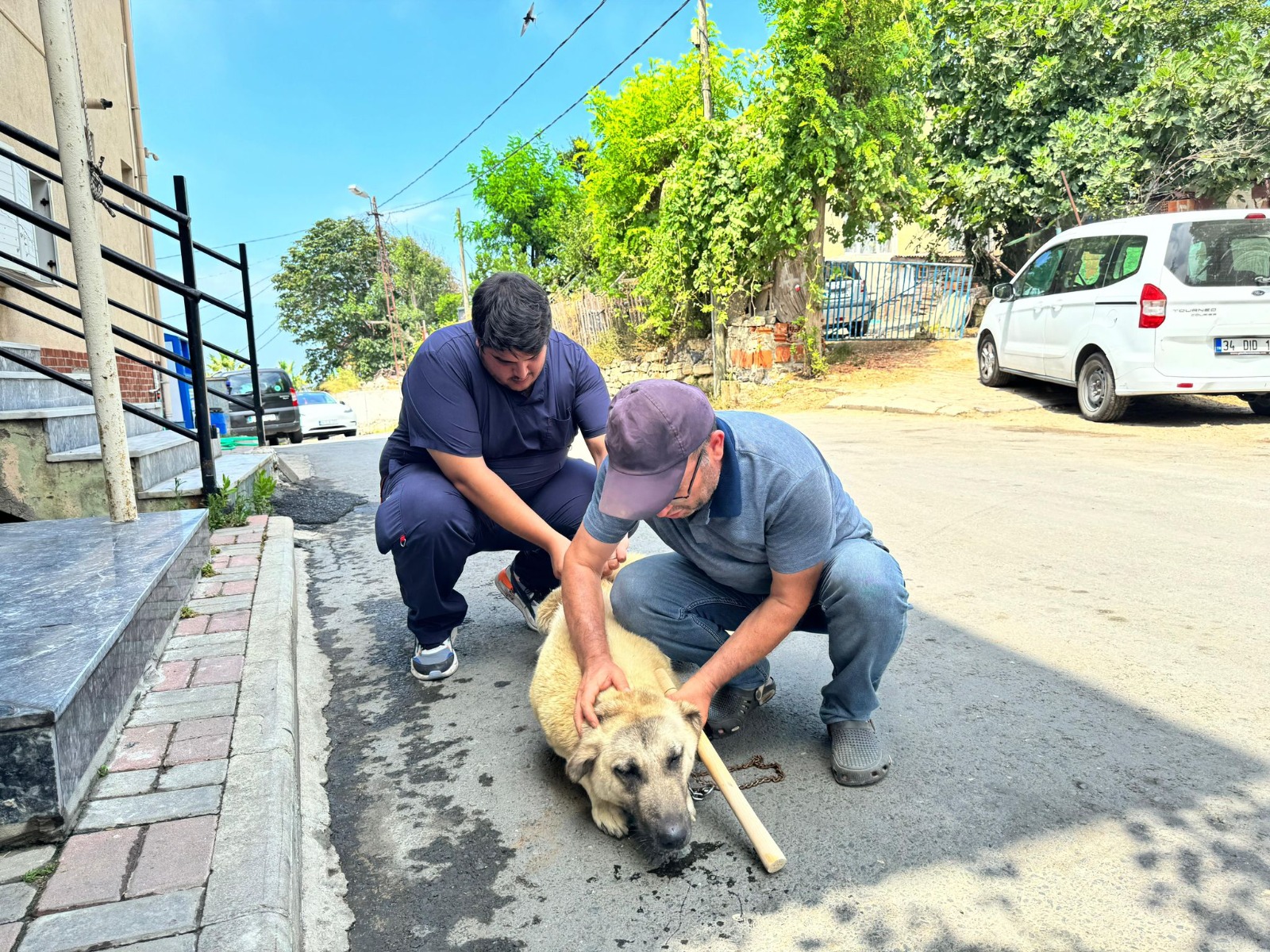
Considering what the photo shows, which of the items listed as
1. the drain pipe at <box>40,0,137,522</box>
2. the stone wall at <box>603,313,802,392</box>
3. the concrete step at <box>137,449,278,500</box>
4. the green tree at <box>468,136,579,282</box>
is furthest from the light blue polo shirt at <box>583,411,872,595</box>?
the green tree at <box>468,136,579,282</box>

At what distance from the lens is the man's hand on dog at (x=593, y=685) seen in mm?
2441

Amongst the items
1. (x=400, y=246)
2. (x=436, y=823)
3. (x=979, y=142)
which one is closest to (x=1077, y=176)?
(x=979, y=142)

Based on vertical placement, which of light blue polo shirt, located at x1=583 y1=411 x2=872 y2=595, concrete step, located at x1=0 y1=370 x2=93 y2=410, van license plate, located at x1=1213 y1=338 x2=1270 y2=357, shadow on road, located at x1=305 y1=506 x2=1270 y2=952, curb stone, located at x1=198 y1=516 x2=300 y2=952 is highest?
concrete step, located at x1=0 y1=370 x2=93 y2=410

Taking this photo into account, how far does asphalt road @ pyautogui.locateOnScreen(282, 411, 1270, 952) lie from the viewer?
6.64 feet

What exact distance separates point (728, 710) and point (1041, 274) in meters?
9.52

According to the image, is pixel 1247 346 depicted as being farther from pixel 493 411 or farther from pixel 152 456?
pixel 152 456

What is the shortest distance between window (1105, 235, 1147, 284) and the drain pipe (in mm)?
9037

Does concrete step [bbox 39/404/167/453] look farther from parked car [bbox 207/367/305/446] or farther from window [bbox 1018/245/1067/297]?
parked car [bbox 207/367/305/446]

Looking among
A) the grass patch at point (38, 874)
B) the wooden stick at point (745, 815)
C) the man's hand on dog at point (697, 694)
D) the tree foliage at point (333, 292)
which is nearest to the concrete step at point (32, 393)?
the grass patch at point (38, 874)

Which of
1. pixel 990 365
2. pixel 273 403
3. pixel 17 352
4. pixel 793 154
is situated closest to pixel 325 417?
pixel 273 403

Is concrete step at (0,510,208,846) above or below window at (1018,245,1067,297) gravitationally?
below

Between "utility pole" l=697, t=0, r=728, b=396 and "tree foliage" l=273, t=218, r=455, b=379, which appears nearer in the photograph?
"utility pole" l=697, t=0, r=728, b=396

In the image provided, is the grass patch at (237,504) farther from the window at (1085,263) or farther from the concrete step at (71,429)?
the window at (1085,263)

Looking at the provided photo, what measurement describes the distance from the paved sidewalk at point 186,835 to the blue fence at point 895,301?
15.6 m
